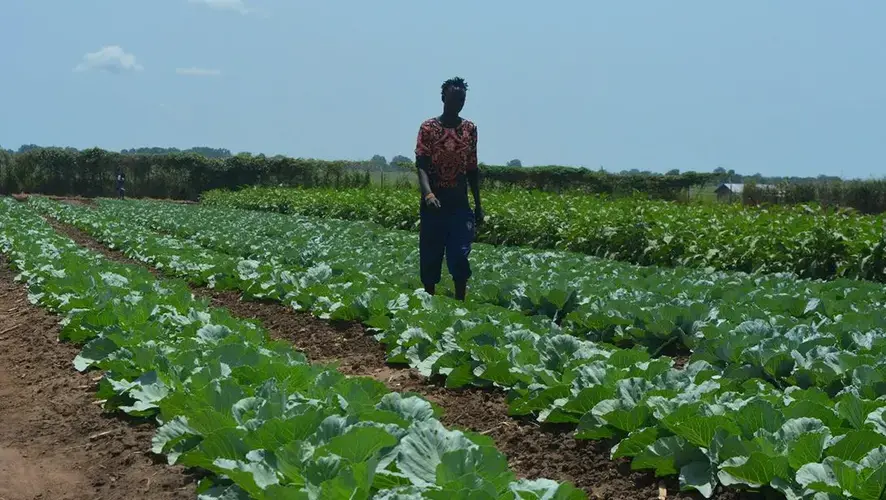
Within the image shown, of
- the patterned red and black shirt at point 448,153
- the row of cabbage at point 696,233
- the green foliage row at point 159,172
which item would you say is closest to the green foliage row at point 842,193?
the row of cabbage at point 696,233

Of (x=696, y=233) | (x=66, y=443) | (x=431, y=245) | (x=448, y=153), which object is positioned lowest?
(x=66, y=443)

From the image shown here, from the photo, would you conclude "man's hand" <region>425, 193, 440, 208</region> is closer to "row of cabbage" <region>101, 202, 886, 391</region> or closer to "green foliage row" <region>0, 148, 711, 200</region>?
"row of cabbage" <region>101, 202, 886, 391</region>

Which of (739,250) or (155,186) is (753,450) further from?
(155,186)

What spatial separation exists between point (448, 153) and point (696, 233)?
7752 millimetres

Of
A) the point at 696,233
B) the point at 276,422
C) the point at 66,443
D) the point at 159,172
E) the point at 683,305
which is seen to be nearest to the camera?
the point at 276,422

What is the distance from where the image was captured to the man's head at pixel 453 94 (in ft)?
23.7

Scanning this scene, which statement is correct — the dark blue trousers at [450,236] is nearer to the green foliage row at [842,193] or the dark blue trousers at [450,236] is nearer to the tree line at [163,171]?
the green foliage row at [842,193]

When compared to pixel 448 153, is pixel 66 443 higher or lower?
lower

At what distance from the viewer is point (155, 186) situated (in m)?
50.5

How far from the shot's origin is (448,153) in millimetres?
7344

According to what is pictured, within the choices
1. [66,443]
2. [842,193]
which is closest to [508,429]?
[66,443]

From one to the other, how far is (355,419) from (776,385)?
107 inches

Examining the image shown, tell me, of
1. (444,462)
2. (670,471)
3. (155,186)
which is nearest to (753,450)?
(670,471)

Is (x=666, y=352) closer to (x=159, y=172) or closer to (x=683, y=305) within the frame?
(x=683, y=305)
